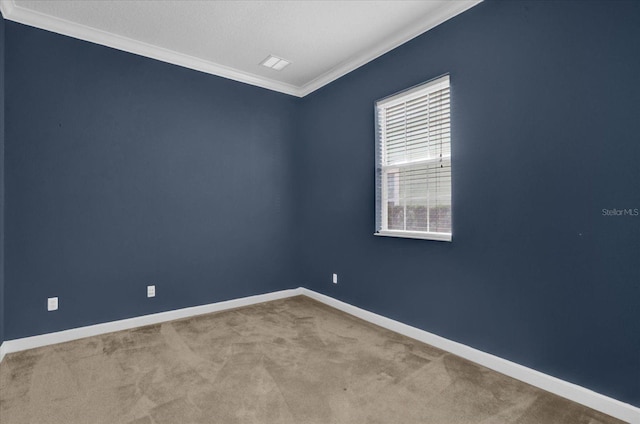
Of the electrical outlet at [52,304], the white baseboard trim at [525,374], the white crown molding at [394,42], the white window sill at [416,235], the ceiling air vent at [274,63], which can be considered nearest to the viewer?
the white baseboard trim at [525,374]

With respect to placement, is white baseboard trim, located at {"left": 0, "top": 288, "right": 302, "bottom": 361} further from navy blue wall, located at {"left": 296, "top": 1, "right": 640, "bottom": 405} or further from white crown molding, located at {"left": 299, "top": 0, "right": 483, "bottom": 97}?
white crown molding, located at {"left": 299, "top": 0, "right": 483, "bottom": 97}

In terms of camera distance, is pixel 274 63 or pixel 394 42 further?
pixel 274 63

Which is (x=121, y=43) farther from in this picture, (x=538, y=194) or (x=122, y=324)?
(x=538, y=194)

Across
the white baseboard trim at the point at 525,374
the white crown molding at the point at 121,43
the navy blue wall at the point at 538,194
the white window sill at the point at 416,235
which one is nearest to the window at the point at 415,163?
the white window sill at the point at 416,235

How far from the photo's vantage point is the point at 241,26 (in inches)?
118

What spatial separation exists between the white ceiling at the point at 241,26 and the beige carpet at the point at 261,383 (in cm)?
295

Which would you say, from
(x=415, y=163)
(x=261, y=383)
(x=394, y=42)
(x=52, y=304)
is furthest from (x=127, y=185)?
(x=394, y=42)

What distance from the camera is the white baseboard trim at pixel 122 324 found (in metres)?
2.77

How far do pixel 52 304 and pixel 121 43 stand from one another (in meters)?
2.67

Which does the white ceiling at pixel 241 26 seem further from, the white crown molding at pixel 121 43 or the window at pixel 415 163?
the window at pixel 415 163

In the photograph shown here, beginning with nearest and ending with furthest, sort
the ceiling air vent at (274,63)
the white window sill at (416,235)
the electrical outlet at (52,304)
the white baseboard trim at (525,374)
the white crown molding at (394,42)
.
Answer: the white baseboard trim at (525,374)
the white crown molding at (394,42)
the white window sill at (416,235)
the electrical outlet at (52,304)
the ceiling air vent at (274,63)

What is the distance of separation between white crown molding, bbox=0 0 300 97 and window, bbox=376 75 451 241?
1.89 m

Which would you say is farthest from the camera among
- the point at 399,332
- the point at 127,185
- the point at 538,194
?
the point at 127,185

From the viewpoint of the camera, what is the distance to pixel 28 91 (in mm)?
2846
